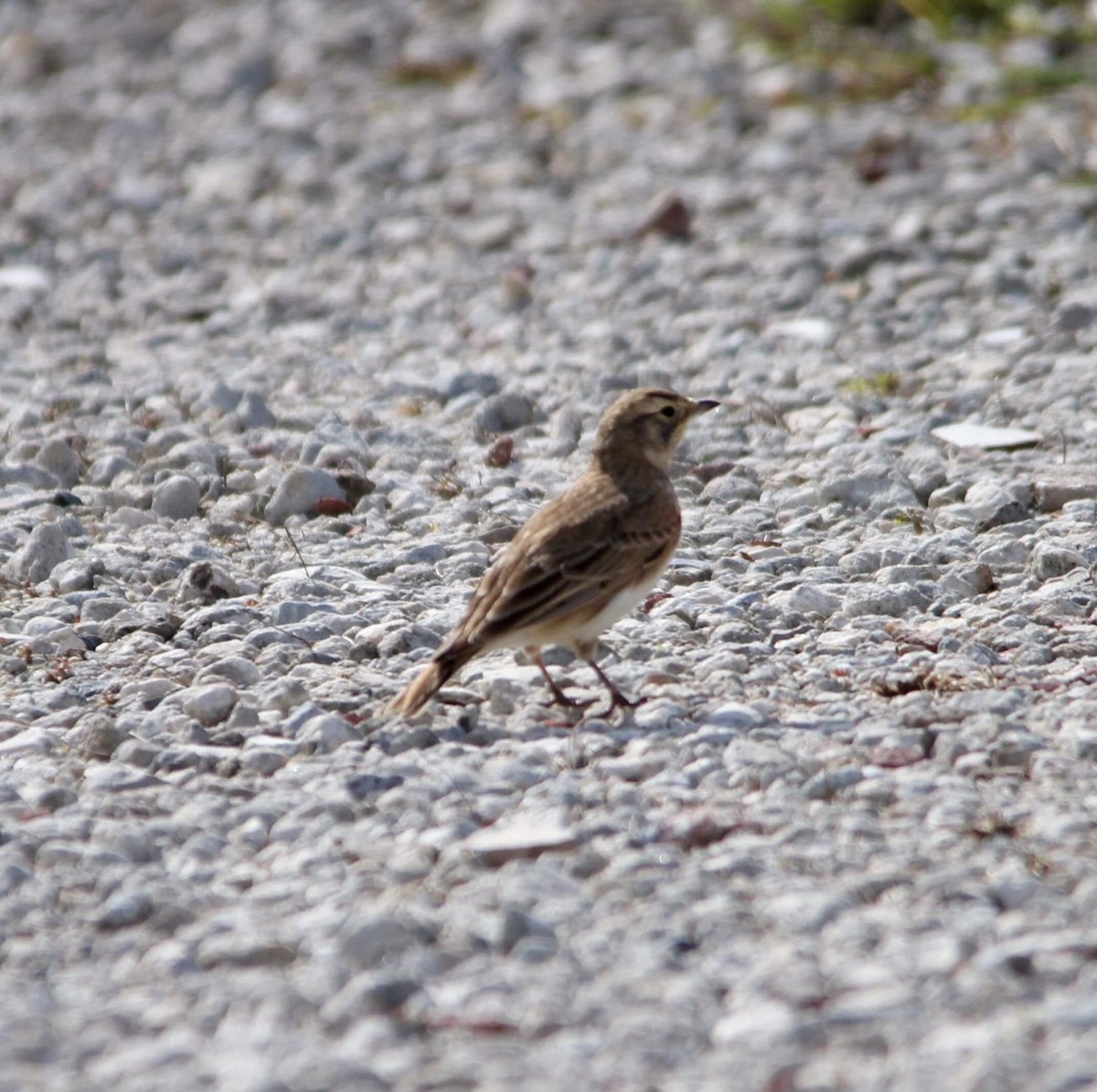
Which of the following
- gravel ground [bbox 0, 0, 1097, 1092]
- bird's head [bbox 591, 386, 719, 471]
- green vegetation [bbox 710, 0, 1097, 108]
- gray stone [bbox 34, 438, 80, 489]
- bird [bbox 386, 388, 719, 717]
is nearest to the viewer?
gravel ground [bbox 0, 0, 1097, 1092]

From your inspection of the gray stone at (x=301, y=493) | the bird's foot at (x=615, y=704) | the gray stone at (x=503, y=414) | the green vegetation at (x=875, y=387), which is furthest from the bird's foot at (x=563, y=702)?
the green vegetation at (x=875, y=387)

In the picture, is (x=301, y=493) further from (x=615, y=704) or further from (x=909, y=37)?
(x=909, y=37)

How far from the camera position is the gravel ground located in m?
4.52

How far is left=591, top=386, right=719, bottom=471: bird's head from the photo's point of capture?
24.3 feet

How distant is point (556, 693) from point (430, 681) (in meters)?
0.52

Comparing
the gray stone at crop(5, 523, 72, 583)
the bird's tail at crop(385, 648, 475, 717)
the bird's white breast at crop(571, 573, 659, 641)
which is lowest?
the bird's white breast at crop(571, 573, 659, 641)

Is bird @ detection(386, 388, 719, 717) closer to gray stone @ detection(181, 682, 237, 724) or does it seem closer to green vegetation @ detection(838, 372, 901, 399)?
gray stone @ detection(181, 682, 237, 724)

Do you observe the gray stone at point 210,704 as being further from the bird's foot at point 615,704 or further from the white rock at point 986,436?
the white rock at point 986,436

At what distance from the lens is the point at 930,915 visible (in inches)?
189

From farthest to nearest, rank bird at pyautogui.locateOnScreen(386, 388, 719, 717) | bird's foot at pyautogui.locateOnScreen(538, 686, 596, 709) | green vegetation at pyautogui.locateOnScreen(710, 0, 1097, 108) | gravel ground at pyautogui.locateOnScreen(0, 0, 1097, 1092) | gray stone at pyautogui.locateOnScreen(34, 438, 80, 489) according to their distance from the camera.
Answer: green vegetation at pyautogui.locateOnScreen(710, 0, 1097, 108), gray stone at pyautogui.locateOnScreen(34, 438, 80, 489), bird's foot at pyautogui.locateOnScreen(538, 686, 596, 709), bird at pyautogui.locateOnScreen(386, 388, 719, 717), gravel ground at pyautogui.locateOnScreen(0, 0, 1097, 1092)

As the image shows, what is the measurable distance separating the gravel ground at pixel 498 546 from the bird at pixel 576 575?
0.18 meters

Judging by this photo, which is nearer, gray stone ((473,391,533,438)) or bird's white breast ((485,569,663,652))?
bird's white breast ((485,569,663,652))

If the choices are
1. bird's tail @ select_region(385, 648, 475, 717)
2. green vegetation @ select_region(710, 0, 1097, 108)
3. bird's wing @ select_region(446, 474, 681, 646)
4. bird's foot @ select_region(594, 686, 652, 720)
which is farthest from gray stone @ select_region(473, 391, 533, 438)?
green vegetation @ select_region(710, 0, 1097, 108)

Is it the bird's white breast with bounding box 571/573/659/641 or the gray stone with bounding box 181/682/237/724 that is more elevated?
the gray stone with bounding box 181/682/237/724
